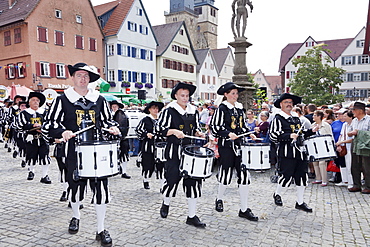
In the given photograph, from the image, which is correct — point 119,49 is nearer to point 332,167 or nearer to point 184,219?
point 332,167

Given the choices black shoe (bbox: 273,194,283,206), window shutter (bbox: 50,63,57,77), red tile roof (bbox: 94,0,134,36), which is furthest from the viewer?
red tile roof (bbox: 94,0,134,36)

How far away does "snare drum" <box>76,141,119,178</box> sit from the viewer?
4.06 metres

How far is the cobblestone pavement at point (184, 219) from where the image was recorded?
4566mm

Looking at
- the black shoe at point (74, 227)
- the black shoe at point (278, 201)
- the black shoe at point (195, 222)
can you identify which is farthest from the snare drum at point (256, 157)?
the black shoe at point (74, 227)

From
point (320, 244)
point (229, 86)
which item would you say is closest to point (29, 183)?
point (229, 86)

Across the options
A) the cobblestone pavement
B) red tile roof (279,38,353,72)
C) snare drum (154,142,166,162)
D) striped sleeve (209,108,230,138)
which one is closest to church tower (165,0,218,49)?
red tile roof (279,38,353,72)

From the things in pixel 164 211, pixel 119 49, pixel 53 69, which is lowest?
pixel 164 211

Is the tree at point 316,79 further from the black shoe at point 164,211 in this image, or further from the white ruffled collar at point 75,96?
the white ruffled collar at point 75,96

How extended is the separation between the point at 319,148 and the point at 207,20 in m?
83.7

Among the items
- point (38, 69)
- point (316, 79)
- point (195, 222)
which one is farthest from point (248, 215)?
point (316, 79)

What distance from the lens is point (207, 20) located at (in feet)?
277

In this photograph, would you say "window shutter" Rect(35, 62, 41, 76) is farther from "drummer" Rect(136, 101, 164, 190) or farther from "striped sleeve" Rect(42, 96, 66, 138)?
"striped sleeve" Rect(42, 96, 66, 138)

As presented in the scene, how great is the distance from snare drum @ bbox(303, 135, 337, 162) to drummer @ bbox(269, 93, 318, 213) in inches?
5.7

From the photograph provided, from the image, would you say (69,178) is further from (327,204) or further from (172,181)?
(327,204)
